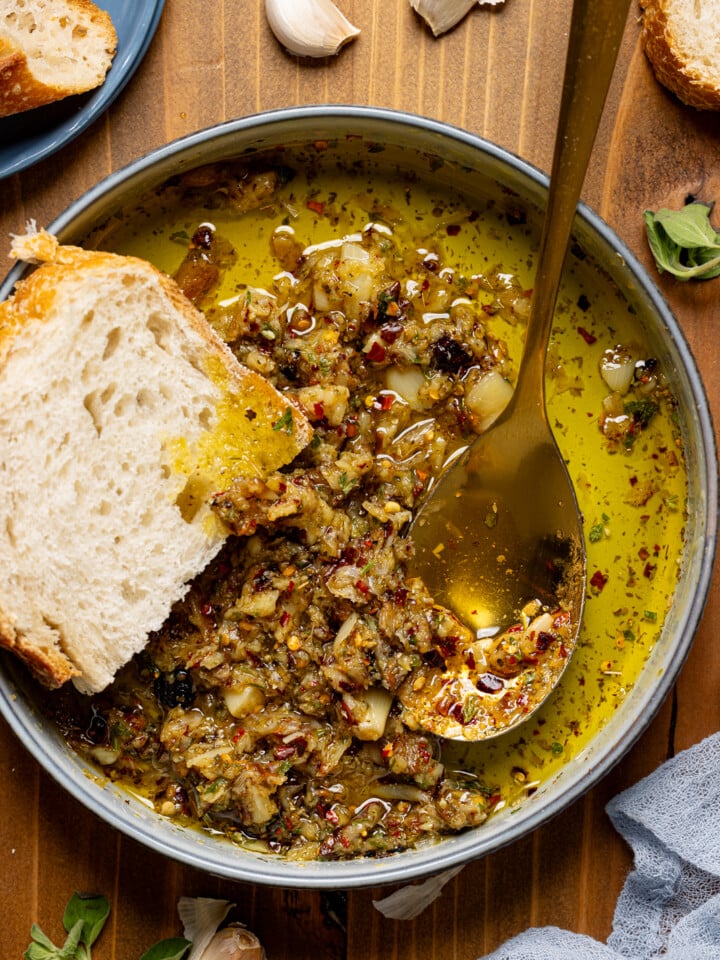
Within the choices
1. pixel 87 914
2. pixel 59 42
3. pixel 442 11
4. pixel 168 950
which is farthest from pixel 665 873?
pixel 59 42

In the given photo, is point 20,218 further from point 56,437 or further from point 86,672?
point 86,672

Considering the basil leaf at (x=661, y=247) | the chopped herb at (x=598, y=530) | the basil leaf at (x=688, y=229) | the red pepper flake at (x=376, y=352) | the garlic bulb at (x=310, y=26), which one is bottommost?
the chopped herb at (x=598, y=530)

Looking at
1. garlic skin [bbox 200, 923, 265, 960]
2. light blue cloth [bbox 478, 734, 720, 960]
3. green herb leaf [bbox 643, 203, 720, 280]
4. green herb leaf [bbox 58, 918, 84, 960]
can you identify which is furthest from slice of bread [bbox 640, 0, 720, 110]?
green herb leaf [bbox 58, 918, 84, 960]

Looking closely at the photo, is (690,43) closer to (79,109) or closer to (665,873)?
(79,109)

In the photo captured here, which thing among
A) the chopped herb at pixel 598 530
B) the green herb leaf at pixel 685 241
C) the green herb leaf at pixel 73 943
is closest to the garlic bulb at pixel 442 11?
the green herb leaf at pixel 685 241

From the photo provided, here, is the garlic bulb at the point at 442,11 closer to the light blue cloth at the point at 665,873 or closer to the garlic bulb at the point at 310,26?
the garlic bulb at the point at 310,26

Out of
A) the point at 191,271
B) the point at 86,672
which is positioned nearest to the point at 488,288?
the point at 191,271
